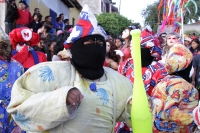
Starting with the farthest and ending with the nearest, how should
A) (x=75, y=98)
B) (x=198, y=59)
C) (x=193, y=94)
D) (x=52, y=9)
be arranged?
(x=52, y=9), (x=198, y=59), (x=193, y=94), (x=75, y=98)

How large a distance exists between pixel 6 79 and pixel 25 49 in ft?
4.62

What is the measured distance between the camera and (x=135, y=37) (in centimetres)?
211

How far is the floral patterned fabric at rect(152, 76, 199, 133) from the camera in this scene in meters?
3.44

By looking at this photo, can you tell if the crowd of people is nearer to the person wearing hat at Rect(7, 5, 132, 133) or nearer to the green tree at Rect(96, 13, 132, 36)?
the person wearing hat at Rect(7, 5, 132, 133)

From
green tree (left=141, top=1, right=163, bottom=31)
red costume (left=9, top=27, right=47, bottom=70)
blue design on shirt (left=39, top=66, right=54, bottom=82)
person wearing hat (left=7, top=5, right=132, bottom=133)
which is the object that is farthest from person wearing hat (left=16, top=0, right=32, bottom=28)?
green tree (left=141, top=1, right=163, bottom=31)

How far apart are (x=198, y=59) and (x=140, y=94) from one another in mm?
6726

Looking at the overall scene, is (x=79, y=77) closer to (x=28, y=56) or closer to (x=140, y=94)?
(x=140, y=94)

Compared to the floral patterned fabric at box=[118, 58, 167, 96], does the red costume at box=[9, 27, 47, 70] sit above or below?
above

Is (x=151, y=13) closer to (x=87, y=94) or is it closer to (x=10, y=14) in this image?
(x=10, y=14)

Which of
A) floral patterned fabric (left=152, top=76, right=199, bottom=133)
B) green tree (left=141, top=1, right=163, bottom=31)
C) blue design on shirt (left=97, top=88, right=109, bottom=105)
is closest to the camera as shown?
blue design on shirt (left=97, top=88, right=109, bottom=105)

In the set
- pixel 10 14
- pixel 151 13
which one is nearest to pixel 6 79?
pixel 10 14

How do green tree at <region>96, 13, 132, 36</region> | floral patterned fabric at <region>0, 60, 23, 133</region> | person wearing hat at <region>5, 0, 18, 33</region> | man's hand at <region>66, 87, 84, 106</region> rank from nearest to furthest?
man's hand at <region>66, 87, 84, 106</region> < floral patterned fabric at <region>0, 60, 23, 133</region> < person wearing hat at <region>5, 0, 18, 33</region> < green tree at <region>96, 13, 132, 36</region>

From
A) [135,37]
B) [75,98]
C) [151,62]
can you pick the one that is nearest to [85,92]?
[75,98]

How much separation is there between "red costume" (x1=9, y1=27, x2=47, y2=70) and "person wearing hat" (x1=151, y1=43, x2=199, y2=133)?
220cm
